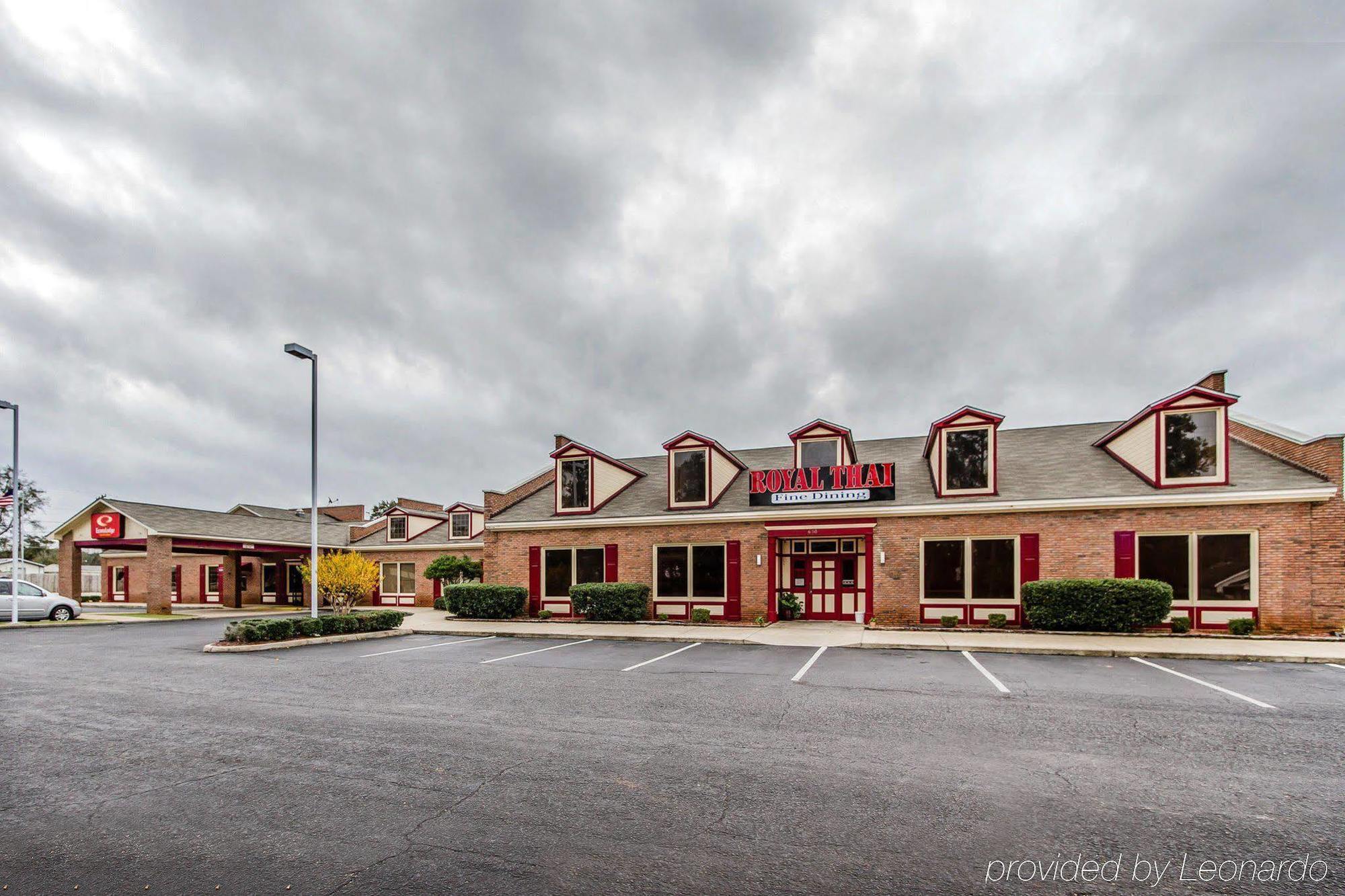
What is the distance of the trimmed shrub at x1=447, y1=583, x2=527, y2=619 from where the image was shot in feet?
74.4

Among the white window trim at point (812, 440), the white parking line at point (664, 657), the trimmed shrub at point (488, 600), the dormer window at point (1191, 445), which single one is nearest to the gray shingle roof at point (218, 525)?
the trimmed shrub at point (488, 600)

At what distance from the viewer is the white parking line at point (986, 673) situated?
406 inches

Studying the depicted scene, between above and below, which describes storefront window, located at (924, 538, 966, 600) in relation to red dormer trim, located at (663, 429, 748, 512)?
below

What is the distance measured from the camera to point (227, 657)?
47.4 ft

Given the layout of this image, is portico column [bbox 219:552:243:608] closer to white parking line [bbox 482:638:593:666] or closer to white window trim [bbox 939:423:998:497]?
white parking line [bbox 482:638:593:666]

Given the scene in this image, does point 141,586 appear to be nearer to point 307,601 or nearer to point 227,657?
point 307,601

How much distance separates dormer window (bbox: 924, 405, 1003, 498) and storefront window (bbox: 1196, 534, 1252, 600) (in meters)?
5.11

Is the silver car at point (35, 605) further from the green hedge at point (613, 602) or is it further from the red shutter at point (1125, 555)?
the red shutter at point (1125, 555)

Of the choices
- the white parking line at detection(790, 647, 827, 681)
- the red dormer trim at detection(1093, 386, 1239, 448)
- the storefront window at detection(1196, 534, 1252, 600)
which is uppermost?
the red dormer trim at detection(1093, 386, 1239, 448)

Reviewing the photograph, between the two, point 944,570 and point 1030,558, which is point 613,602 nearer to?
point 944,570

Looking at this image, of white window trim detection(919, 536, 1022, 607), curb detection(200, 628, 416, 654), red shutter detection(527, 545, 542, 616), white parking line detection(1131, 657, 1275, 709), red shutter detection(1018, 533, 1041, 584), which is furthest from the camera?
red shutter detection(527, 545, 542, 616)

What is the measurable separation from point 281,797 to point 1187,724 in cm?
1009

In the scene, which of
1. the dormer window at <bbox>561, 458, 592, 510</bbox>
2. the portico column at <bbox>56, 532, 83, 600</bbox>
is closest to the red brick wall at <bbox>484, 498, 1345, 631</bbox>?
the dormer window at <bbox>561, 458, 592, 510</bbox>

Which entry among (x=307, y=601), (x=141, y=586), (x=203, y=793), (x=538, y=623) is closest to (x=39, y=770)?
(x=203, y=793)
